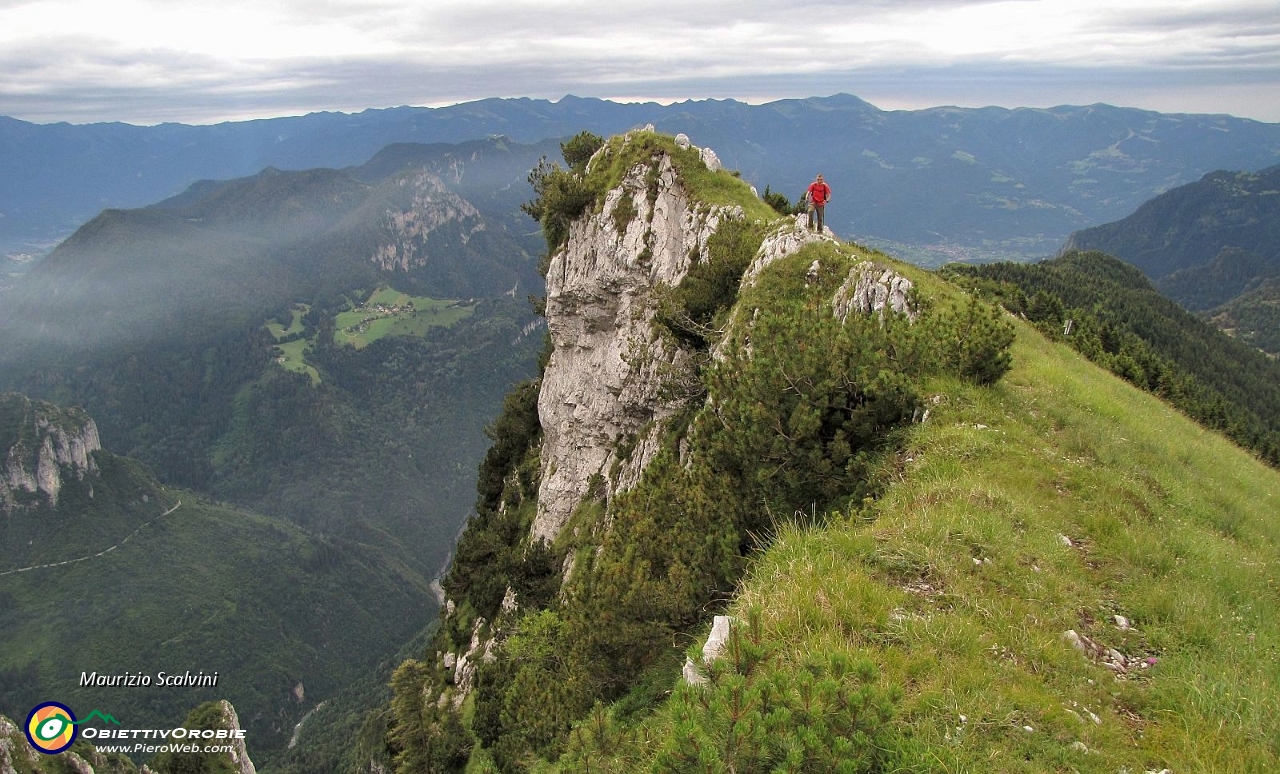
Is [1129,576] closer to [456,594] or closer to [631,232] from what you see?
[631,232]

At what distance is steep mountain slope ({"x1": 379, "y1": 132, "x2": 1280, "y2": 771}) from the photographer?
5543 millimetres

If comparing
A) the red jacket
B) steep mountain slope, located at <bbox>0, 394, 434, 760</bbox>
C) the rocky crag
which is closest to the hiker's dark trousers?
the red jacket

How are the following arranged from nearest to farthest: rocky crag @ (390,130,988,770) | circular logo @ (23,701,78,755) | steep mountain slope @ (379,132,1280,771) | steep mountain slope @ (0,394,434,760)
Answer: steep mountain slope @ (379,132,1280,771), rocky crag @ (390,130,988,770), circular logo @ (23,701,78,755), steep mountain slope @ (0,394,434,760)

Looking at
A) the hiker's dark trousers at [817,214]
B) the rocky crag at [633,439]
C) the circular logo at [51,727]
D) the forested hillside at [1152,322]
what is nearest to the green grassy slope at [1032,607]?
the rocky crag at [633,439]

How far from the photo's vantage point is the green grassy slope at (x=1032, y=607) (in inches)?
220

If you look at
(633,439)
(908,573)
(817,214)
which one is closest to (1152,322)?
(633,439)

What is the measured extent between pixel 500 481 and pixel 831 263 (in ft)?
117

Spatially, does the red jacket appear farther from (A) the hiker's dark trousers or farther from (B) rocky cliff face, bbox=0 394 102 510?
(B) rocky cliff face, bbox=0 394 102 510

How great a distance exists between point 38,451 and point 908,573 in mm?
247962

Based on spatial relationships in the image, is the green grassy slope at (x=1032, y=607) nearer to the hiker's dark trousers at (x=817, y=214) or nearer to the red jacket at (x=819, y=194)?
the red jacket at (x=819, y=194)

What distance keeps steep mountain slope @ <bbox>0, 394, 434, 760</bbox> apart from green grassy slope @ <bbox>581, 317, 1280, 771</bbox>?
477 ft

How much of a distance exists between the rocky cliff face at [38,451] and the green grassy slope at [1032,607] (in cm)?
24302

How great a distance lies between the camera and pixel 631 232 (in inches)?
1323

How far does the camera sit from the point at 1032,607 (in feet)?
24.1
